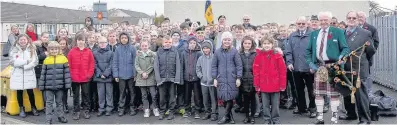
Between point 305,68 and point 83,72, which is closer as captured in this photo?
point 305,68

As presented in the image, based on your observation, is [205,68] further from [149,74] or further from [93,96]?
[93,96]

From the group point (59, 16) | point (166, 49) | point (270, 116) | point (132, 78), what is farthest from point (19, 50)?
point (59, 16)

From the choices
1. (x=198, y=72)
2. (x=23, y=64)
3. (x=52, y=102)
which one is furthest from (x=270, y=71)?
(x=23, y=64)

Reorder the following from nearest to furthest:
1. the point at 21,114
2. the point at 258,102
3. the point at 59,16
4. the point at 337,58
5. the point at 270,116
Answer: the point at 337,58 → the point at 270,116 → the point at 258,102 → the point at 21,114 → the point at 59,16

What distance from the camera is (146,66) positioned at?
27.7ft

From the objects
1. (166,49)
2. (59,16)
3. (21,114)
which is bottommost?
(21,114)

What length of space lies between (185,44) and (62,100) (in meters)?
2.66

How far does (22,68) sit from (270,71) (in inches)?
192

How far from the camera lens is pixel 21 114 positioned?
28.9 feet

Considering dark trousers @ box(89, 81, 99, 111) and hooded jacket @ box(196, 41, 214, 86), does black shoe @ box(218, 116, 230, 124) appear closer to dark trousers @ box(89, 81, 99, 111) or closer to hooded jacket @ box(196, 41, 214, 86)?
hooded jacket @ box(196, 41, 214, 86)

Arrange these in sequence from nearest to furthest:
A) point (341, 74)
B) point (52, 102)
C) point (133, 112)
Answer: point (341, 74) → point (52, 102) → point (133, 112)

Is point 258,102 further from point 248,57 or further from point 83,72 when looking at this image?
point 83,72

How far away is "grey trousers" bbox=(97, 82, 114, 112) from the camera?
8719 mm

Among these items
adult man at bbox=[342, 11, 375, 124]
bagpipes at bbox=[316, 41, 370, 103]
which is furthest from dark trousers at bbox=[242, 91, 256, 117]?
adult man at bbox=[342, 11, 375, 124]
